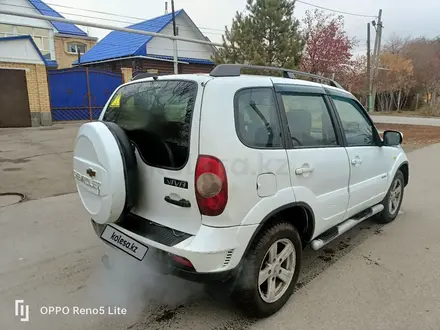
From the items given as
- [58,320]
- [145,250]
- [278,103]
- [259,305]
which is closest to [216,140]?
[278,103]

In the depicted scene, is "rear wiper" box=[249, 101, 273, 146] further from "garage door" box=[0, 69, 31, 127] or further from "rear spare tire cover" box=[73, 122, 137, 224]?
"garage door" box=[0, 69, 31, 127]

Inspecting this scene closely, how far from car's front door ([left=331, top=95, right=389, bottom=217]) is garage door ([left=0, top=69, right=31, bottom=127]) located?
13538mm

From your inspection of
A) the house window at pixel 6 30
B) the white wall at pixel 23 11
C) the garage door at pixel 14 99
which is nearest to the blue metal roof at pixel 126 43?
the white wall at pixel 23 11

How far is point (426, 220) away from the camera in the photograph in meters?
4.61

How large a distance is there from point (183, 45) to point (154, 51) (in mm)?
2117

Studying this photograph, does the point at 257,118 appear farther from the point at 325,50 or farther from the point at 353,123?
the point at 325,50

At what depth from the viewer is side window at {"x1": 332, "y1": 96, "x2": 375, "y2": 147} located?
334 centimetres

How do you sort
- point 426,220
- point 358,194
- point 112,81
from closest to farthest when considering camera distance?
1. point 358,194
2. point 426,220
3. point 112,81

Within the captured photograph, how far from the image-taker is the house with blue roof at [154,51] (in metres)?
20.6

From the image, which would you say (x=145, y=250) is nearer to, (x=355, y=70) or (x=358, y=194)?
(x=358, y=194)

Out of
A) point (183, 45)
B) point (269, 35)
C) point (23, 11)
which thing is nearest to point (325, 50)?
point (269, 35)

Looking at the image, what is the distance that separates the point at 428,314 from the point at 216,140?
6.85ft

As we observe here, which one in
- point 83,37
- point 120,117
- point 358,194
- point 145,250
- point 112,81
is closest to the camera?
point 145,250

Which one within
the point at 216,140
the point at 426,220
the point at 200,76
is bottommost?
the point at 426,220
